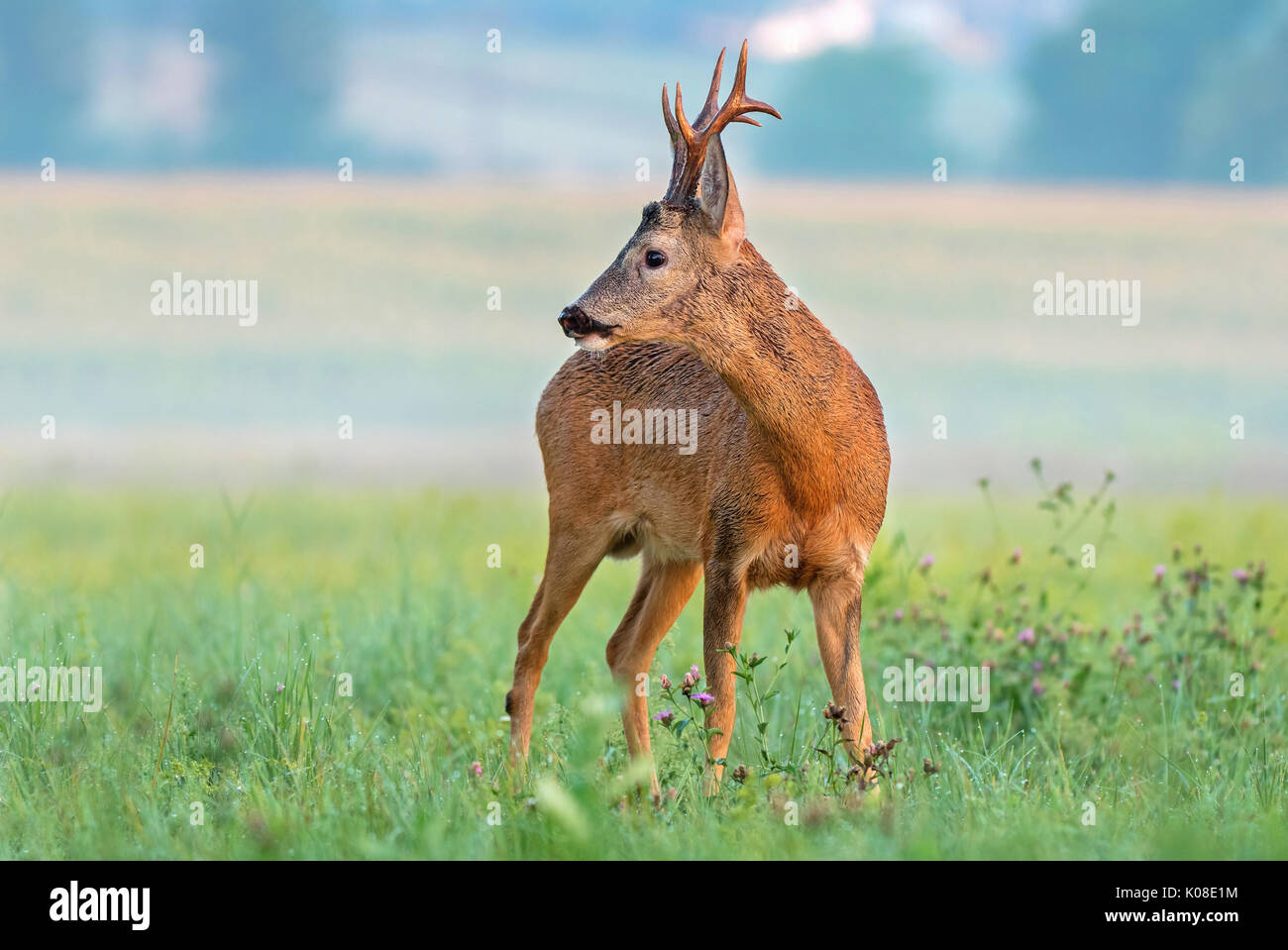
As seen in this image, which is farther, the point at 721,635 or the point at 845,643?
the point at 845,643

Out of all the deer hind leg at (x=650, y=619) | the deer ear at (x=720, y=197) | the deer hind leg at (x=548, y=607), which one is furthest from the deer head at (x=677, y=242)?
the deer hind leg at (x=650, y=619)

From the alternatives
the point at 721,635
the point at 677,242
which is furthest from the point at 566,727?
the point at 677,242

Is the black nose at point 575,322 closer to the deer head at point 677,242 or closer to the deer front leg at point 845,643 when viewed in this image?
the deer head at point 677,242

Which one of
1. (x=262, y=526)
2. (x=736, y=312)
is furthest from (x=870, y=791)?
(x=262, y=526)

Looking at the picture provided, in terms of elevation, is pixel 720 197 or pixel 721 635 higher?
pixel 720 197

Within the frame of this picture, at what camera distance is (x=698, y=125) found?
655 cm

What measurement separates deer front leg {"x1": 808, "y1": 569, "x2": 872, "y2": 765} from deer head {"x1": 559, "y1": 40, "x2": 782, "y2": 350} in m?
1.37

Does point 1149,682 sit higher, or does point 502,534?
point 502,534

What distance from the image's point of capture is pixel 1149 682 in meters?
8.63

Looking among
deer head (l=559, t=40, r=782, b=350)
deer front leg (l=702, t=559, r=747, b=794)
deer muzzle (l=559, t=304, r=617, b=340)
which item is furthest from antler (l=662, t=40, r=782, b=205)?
deer front leg (l=702, t=559, r=747, b=794)

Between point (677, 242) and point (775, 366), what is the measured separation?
2.21ft

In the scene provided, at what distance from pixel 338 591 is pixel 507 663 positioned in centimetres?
242

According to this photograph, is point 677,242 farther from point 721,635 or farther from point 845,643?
point 845,643
